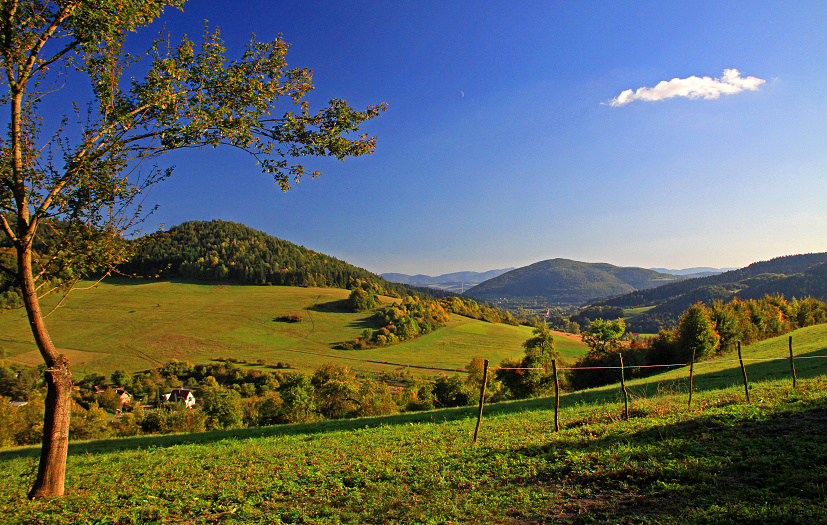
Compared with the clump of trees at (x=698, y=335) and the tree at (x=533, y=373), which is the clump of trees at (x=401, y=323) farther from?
the clump of trees at (x=698, y=335)

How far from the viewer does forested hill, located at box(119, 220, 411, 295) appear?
12875 cm

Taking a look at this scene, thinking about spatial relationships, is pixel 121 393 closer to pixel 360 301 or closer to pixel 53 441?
pixel 360 301

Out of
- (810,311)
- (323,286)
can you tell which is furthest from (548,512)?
(323,286)

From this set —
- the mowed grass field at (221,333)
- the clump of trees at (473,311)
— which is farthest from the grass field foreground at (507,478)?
the clump of trees at (473,311)

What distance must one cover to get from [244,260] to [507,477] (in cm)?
14816

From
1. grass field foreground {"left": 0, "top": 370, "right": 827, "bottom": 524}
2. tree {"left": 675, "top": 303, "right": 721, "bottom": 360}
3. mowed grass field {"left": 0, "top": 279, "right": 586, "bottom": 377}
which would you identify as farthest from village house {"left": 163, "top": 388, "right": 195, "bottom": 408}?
tree {"left": 675, "top": 303, "right": 721, "bottom": 360}

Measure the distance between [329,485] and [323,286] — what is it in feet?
464

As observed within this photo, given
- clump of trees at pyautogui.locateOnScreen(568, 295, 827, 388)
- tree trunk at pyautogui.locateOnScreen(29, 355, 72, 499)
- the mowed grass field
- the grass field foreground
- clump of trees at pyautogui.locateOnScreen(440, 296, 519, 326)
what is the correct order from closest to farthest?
1. the grass field foreground
2. tree trunk at pyautogui.locateOnScreen(29, 355, 72, 499)
3. clump of trees at pyautogui.locateOnScreen(568, 295, 827, 388)
4. the mowed grass field
5. clump of trees at pyautogui.locateOnScreen(440, 296, 519, 326)

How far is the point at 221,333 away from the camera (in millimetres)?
88125

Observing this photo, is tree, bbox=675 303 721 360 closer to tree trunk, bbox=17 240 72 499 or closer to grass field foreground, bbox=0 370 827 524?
grass field foreground, bbox=0 370 827 524

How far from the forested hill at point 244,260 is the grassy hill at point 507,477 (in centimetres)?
12739

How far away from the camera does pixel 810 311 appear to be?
187 ft

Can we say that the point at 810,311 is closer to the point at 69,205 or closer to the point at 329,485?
the point at 329,485

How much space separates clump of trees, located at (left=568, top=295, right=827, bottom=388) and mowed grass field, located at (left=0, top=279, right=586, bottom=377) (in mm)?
29920
